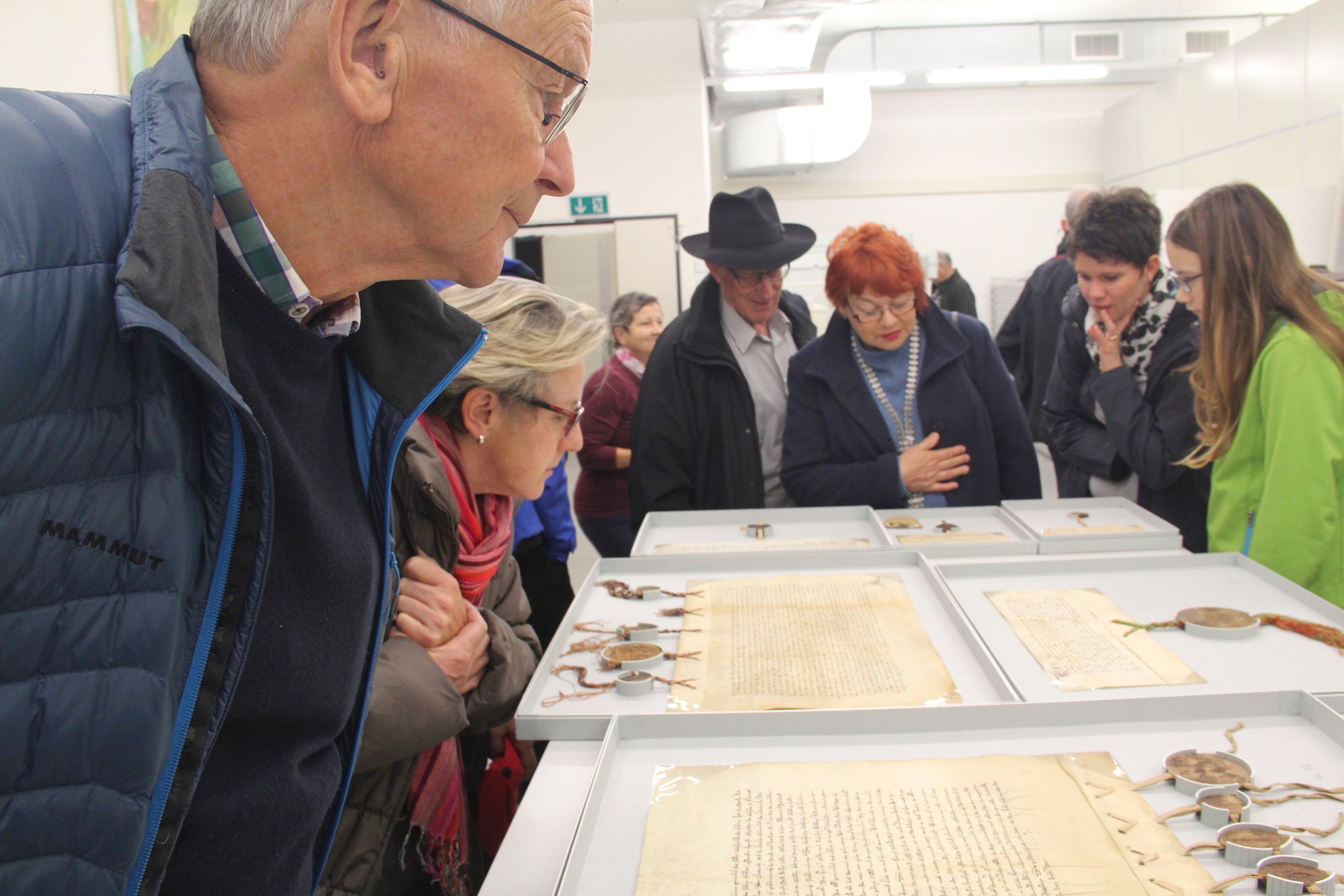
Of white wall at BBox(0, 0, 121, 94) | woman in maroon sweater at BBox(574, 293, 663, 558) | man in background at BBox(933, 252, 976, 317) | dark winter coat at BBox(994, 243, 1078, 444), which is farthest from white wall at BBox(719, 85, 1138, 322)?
white wall at BBox(0, 0, 121, 94)

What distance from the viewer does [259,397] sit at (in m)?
0.80

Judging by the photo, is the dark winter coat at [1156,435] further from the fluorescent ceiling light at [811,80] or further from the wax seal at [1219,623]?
the fluorescent ceiling light at [811,80]

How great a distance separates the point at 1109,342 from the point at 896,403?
0.63 m

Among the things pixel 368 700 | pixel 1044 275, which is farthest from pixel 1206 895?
pixel 1044 275

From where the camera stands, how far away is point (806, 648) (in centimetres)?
152

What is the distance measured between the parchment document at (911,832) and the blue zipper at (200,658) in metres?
0.45

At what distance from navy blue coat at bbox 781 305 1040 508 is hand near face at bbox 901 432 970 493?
0.03 metres

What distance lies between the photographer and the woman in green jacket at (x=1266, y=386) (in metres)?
1.88

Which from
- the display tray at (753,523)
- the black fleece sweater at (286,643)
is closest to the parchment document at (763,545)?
the display tray at (753,523)

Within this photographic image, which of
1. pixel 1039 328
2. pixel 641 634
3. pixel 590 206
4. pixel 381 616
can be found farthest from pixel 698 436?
pixel 590 206

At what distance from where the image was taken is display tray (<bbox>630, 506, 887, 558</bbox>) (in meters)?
2.26

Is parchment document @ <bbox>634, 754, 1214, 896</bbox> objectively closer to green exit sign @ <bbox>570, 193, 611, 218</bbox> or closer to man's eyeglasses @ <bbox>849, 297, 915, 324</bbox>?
man's eyeglasses @ <bbox>849, 297, 915, 324</bbox>

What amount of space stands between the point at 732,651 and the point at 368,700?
0.67 metres

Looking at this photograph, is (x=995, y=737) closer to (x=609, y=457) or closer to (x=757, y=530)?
(x=757, y=530)
